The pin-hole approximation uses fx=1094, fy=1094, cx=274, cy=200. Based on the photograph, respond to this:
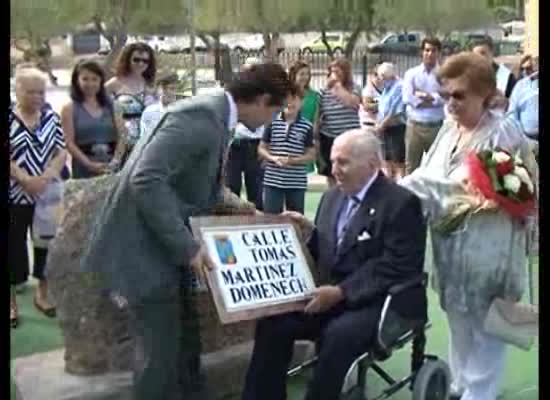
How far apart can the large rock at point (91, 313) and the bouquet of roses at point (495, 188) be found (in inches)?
39.7

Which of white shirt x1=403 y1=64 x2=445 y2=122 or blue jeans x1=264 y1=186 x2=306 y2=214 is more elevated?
white shirt x1=403 y1=64 x2=445 y2=122

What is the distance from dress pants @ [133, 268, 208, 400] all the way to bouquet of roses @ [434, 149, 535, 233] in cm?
114

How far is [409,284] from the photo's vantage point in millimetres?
4230

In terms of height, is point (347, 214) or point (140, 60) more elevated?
point (140, 60)

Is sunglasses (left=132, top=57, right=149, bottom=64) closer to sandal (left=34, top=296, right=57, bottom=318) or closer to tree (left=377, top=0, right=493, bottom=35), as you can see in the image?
sandal (left=34, top=296, right=57, bottom=318)

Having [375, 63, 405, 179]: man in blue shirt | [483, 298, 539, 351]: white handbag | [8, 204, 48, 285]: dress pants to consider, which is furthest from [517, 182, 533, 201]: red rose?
[375, 63, 405, 179]: man in blue shirt

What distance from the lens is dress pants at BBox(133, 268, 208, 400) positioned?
429 cm

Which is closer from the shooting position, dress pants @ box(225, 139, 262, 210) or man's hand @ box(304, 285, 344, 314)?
man's hand @ box(304, 285, 344, 314)

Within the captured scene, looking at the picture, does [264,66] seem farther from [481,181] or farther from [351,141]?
[481,181]

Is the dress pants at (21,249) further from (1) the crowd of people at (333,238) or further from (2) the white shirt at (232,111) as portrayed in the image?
(2) the white shirt at (232,111)

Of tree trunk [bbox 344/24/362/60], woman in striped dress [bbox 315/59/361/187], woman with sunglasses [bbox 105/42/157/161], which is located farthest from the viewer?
tree trunk [bbox 344/24/362/60]

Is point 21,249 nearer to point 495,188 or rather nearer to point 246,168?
point 246,168

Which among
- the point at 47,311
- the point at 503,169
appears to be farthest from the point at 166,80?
the point at 503,169

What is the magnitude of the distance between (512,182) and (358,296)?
75 cm
